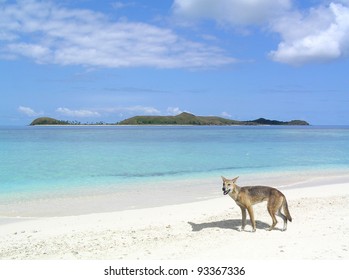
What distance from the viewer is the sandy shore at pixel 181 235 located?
7586 mm

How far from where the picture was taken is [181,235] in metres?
9.06

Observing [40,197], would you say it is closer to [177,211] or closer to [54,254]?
[177,211]

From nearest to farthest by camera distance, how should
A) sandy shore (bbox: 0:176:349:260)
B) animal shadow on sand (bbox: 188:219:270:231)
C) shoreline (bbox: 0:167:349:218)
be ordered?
sandy shore (bbox: 0:176:349:260) → animal shadow on sand (bbox: 188:219:270:231) → shoreline (bbox: 0:167:349:218)

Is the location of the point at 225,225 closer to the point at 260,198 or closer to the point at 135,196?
the point at 260,198

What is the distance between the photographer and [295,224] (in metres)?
9.73

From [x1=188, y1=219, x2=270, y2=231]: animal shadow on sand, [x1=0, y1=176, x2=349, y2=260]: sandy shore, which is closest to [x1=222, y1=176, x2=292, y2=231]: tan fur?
[x1=0, y1=176, x2=349, y2=260]: sandy shore

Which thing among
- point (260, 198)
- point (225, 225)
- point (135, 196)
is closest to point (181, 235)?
point (225, 225)

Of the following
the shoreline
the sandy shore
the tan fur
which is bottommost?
the shoreline

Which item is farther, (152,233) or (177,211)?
(177,211)

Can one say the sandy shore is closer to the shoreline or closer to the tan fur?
the tan fur

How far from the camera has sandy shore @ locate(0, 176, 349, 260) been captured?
759 cm

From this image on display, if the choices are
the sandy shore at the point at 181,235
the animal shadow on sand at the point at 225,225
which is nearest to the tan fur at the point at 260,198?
the sandy shore at the point at 181,235

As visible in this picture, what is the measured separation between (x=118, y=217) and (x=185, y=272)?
5246 mm

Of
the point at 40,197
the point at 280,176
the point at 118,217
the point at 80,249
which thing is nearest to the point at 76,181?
the point at 40,197
